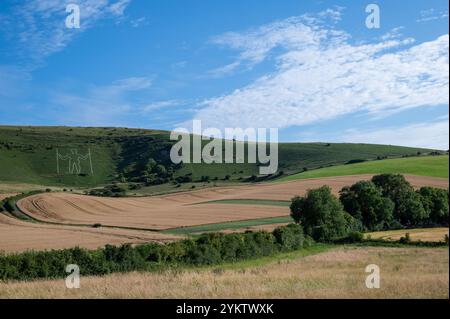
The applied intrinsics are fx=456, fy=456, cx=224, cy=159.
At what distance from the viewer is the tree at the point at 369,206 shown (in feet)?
201

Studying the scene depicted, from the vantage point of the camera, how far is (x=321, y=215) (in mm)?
54969

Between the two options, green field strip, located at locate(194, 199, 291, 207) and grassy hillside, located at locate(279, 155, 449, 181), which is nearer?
green field strip, located at locate(194, 199, 291, 207)

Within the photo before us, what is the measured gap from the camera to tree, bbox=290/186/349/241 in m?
52.8

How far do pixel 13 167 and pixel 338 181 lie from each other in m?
95.3

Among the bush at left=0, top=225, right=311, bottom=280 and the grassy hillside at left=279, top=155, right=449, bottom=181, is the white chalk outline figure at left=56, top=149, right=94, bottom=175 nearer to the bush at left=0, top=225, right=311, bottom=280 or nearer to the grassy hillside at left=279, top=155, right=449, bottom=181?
the grassy hillside at left=279, top=155, right=449, bottom=181

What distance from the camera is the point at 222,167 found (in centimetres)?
13462

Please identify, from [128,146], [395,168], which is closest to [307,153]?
[395,168]

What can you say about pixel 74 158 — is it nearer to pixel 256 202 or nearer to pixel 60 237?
pixel 256 202

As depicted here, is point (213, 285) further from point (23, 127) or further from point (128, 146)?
point (23, 127)

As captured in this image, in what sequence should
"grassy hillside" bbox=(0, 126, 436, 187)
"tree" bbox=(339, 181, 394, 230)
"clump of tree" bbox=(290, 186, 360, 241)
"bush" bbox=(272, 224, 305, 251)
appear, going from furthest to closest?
1. "grassy hillside" bbox=(0, 126, 436, 187)
2. "tree" bbox=(339, 181, 394, 230)
3. "clump of tree" bbox=(290, 186, 360, 241)
4. "bush" bbox=(272, 224, 305, 251)

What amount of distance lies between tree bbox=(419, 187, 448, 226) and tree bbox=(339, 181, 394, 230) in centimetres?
624

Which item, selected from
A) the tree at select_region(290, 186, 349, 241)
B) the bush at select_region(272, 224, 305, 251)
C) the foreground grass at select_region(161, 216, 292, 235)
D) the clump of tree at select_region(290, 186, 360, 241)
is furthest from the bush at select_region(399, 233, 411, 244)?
the foreground grass at select_region(161, 216, 292, 235)

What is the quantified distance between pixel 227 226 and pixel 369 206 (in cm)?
1943

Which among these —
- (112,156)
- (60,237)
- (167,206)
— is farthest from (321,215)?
(112,156)
